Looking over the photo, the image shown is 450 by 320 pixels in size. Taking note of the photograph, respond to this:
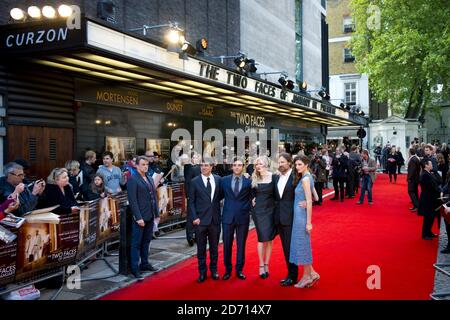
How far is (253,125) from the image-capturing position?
2275 cm

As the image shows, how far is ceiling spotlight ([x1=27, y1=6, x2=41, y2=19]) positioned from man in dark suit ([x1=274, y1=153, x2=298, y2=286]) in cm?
586

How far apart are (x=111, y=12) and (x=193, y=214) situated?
6.32 m

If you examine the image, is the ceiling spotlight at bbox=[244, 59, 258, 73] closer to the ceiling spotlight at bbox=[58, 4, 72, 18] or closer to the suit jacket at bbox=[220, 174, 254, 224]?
the ceiling spotlight at bbox=[58, 4, 72, 18]

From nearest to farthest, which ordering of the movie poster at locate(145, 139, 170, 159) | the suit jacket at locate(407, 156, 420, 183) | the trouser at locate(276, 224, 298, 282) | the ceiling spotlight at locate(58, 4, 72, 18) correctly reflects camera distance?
the trouser at locate(276, 224, 298, 282) → the ceiling spotlight at locate(58, 4, 72, 18) → the suit jacket at locate(407, 156, 420, 183) → the movie poster at locate(145, 139, 170, 159)

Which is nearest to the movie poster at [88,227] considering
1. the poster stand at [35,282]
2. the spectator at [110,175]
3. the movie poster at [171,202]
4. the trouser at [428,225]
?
the poster stand at [35,282]

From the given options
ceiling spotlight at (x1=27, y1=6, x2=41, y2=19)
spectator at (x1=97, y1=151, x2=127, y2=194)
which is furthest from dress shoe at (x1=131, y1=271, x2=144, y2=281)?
A: ceiling spotlight at (x1=27, y1=6, x2=41, y2=19)

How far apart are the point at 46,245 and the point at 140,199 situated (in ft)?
5.36

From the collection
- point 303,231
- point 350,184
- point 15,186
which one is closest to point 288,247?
point 303,231

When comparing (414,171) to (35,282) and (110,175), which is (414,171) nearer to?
(110,175)

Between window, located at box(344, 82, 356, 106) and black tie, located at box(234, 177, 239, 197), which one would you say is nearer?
black tie, located at box(234, 177, 239, 197)

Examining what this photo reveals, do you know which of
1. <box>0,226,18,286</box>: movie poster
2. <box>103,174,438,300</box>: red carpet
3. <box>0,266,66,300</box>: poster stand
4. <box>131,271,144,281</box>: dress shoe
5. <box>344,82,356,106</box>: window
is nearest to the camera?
<box>0,226,18,286</box>: movie poster

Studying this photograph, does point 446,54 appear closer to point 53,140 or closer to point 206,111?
point 206,111

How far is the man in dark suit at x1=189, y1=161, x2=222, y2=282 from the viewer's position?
694cm
